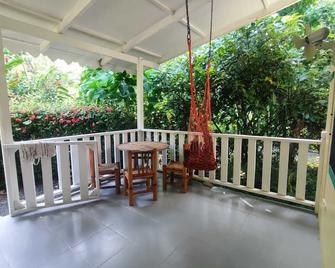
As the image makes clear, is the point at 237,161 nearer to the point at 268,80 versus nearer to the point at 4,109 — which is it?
the point at 268,80

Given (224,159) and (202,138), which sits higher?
(202,138)

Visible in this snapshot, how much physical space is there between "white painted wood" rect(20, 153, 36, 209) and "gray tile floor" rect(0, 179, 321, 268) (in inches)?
6.6

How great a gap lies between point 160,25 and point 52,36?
57.7 inches

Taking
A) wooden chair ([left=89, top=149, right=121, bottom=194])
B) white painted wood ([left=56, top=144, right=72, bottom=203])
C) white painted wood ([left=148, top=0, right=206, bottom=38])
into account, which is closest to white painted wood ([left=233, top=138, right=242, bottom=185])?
wooden chair ([left=89, top=149, right=121, bottom=194])

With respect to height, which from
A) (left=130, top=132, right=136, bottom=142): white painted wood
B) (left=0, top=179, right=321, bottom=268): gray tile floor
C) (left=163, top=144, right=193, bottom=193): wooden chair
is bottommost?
(left=0, top=179, right=321, bottom=268): gray tile floor

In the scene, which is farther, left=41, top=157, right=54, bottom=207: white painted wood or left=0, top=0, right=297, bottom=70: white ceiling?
left=41, top=157, right=54, bottom=207: white painted wood

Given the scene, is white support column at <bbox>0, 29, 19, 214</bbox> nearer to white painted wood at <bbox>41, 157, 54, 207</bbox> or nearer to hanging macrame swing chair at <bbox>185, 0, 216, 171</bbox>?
white painted wood at <bbox>41, 157, 54, 207</bbox>

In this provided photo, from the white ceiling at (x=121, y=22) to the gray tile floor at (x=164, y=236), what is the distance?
2.17 m

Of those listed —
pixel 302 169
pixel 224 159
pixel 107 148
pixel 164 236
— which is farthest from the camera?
pixel 107 148

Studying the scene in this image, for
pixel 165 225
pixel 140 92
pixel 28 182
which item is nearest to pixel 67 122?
pixel 140 92

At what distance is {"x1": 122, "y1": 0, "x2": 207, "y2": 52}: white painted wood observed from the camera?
2588mm

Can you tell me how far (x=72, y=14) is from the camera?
2.35m

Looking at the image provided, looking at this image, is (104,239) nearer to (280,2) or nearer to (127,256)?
(127,256)

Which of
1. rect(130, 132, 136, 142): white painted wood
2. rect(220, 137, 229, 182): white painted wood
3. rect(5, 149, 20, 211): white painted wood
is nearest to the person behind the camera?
rect(5, 149, 20, 211): white painted wood
